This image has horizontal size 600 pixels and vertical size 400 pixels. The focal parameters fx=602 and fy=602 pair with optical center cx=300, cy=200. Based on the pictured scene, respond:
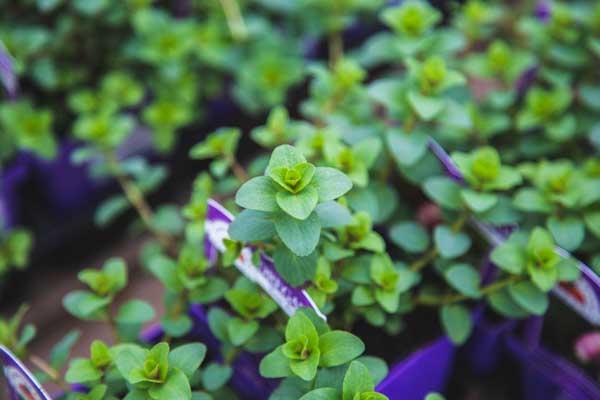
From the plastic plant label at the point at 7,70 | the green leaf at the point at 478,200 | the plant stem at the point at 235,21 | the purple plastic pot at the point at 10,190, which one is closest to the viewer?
the green leaf at the point at 478,200

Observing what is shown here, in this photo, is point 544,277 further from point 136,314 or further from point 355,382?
point 136,314

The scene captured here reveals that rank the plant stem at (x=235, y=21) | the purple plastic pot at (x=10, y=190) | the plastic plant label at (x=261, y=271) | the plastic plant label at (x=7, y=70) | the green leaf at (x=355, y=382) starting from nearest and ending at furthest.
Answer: the green leaf at (x=355, y=382)
the plastic plant label at (x=261, y=271)
the plastic plant label at (x=7, y=70)
the purple plastic pot at (x=10, y=190)
the plant stem at (x=235, y=21)

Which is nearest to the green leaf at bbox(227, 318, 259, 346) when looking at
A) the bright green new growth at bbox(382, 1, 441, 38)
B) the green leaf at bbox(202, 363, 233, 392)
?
the green leaf at bbox(202, 363, 233, 392)

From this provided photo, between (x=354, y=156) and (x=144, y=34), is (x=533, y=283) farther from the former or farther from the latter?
(x=144, y=34)

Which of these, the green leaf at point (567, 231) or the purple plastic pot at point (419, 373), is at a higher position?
the green leaf at point (567, 231)

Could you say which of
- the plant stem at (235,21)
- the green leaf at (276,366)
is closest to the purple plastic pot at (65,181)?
the plant stem at (235,21)

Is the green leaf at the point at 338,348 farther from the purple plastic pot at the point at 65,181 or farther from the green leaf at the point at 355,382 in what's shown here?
the purple plastic pot at the point at 65,181

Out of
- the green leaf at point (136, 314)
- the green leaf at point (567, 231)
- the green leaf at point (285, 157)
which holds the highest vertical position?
the green leaf at point (285, 157)
